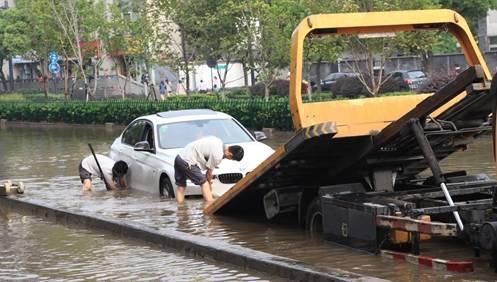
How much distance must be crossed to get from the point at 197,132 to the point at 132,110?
21.6m

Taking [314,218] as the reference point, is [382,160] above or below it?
above

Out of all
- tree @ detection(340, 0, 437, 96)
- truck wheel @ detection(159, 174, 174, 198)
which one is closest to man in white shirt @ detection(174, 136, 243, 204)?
truck wheel @ detection(159, 174, 174, 198)

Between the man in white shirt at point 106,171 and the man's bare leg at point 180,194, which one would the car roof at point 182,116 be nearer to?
the man in white shirt at point 106,171

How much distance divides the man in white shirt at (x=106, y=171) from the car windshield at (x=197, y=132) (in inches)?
44.6

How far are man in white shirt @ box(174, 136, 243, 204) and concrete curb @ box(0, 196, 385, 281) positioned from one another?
1.44 metres

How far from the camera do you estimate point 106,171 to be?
16344 millimetres

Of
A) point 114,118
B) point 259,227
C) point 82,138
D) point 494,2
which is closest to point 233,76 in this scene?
point 494,2

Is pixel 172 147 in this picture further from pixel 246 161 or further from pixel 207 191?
pixel 207 191

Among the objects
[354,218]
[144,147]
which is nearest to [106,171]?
[144,147]

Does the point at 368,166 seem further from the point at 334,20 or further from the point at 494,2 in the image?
the point at 494,2

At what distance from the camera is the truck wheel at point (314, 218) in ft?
33.3

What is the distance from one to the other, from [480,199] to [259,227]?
2.99 metres

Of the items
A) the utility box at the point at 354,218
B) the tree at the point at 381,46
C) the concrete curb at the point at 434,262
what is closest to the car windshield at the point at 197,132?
the utility box at the point at 354,218

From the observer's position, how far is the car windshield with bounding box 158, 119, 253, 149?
1519cm
